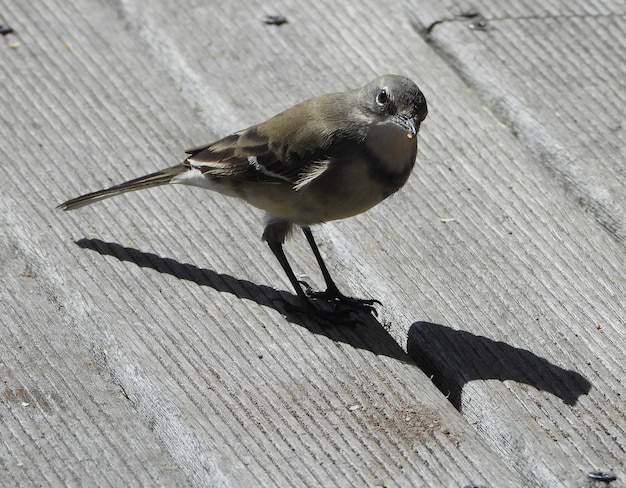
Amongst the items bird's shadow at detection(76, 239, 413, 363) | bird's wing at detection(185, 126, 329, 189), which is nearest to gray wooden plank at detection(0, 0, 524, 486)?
bird's shadow at detection(76, 239, 413, 363)

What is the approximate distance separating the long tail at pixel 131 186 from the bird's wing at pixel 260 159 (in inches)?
7.8

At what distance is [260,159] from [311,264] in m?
0.55

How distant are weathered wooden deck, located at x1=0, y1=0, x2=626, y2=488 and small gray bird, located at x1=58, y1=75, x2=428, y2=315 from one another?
10cm

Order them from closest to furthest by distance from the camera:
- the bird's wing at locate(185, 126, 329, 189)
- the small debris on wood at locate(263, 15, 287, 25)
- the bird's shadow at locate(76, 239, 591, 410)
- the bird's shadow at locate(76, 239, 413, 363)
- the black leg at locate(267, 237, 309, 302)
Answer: the bird's shadow at locate(76, 239, 591, 410) < the bird's shadow at locate(76, 239, 413, 363) < the black leg at locate(267, 237, 309, 302) < the bird's wing at locate(185, 126, 329, 189) < the small debris on wood at locate(263, 15, 287, 25)

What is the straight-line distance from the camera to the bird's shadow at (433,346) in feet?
10.8

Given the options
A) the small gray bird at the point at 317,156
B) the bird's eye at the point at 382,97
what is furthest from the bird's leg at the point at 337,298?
the bird's eye at the point at 382,97

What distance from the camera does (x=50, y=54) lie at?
4.55 m

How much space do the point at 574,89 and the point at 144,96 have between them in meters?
1.77

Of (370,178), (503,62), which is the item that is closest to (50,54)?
(370,178)

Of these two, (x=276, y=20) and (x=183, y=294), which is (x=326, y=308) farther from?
(x=276, y=20)

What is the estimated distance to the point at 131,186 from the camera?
3963 millimetres

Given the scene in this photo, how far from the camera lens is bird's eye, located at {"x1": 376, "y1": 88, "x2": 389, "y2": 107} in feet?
13.9

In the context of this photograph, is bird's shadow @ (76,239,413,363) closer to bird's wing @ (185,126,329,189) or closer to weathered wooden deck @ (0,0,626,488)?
weathered wooden deck @ (0,0,626,488)

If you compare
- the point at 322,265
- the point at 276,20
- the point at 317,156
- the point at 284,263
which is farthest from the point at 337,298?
the point at 276,20
